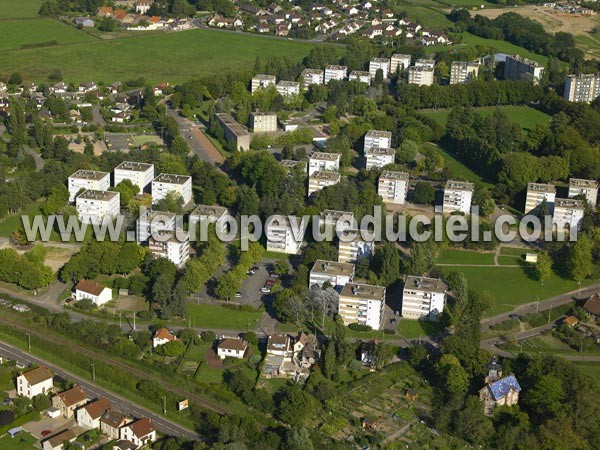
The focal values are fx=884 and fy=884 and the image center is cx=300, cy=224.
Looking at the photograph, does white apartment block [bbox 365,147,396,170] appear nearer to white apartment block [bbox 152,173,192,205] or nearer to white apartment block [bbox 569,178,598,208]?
white apartment block [bbox 569,178,598,208]

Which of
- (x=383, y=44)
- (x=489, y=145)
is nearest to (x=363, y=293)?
(x=489, y=145)

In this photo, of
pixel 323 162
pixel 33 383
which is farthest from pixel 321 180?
pixel 33 383

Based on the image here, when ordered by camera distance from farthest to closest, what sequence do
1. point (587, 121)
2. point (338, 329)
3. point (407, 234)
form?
point (587, 121) < point (407, 234) < point (338, 329)

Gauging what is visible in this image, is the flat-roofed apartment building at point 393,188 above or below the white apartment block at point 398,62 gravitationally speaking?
below

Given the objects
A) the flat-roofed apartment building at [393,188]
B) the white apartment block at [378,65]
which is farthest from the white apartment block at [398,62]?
the flat-roofed apartment building at [393,188]

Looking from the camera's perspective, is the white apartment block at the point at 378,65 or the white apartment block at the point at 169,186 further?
the white apartment block at the point at 378,65

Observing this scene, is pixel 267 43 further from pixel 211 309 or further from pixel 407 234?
pixel 211 309

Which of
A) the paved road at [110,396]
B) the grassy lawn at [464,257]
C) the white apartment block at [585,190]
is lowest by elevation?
the grassy lawn at [464,257]

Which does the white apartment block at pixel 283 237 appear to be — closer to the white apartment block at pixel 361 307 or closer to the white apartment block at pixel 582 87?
the white apartment block at pixel 361 307
